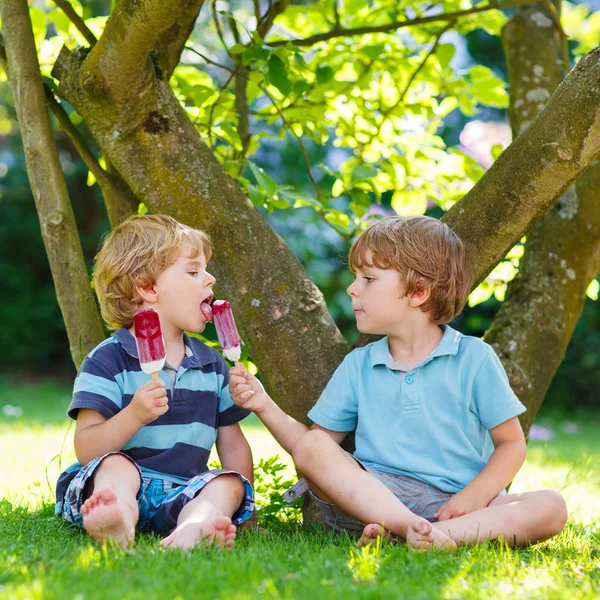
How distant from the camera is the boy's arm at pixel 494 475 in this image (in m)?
2.26

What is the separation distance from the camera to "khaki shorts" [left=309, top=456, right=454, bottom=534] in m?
2.33

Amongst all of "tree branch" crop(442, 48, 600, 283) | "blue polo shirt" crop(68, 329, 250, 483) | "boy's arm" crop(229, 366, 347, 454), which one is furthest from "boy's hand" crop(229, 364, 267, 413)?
"tree branch" crop(442, 48, 600, 283)

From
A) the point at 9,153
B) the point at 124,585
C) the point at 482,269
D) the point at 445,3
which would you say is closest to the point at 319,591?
the point at 124,585

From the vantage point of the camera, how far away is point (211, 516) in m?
2.11

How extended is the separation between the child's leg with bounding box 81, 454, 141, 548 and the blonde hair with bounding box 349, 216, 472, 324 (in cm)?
102

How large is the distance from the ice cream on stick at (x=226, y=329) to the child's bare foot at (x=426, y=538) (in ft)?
2.40

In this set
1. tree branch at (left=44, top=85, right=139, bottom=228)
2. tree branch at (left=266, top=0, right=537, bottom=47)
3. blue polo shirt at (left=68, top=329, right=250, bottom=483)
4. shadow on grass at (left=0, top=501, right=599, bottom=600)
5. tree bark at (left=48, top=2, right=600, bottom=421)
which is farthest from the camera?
tree branch at (left=266, top=0, right=537, bottom=47)

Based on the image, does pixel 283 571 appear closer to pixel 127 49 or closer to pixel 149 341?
pixel 149 341

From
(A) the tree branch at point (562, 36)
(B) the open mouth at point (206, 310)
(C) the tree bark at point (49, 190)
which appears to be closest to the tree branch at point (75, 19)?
(C) the tree bark at point (49, 190)

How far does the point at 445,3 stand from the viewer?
139 inches

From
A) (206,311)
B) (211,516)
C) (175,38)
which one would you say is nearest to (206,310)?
(206,311)

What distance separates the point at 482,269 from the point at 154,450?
1192 mm

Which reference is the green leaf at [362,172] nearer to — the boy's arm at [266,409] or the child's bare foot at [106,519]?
the boy's arm at [266,409]

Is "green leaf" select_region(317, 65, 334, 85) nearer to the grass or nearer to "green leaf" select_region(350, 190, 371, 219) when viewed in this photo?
"green leaf" select_region(350, 190, 371, 219)
